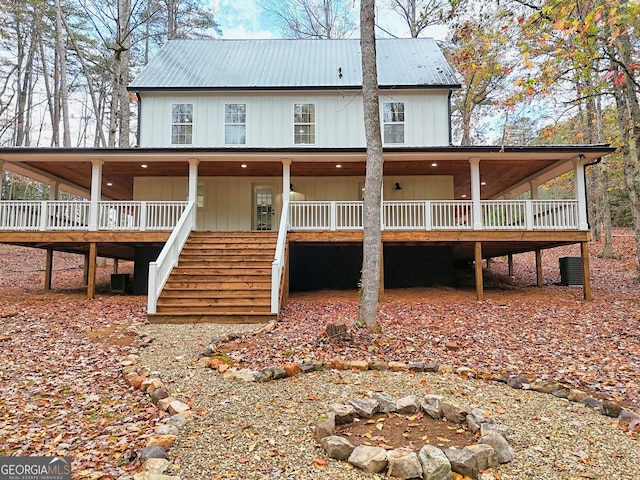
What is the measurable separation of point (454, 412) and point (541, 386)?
1527 mm

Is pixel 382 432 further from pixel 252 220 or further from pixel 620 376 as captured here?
pixel 252 220

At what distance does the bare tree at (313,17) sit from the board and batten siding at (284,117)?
12.2 metres

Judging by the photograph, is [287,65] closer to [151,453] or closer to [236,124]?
[236,124]

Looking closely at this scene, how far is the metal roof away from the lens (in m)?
13.7

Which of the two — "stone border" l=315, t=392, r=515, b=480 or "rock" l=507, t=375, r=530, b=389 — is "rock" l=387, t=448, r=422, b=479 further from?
"rock" l=507, t=375, r=530, b=389

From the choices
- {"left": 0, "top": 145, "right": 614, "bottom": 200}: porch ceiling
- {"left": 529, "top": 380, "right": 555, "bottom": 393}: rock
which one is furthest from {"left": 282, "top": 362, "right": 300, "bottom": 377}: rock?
{"left": 0, "top": 145, "right": 614, "bottom": 200}: porch ceiling

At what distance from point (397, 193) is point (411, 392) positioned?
10.1 metres

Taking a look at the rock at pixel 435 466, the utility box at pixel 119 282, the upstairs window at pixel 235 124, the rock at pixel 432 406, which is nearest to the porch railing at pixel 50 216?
the utility box at pixel 119 282

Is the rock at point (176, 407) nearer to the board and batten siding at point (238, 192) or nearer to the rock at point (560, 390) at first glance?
the rock at point (560, 390)

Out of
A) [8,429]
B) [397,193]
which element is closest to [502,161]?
[397,193]

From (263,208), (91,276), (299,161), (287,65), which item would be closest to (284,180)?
(299,161)

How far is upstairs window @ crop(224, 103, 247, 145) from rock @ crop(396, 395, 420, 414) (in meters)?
11.6

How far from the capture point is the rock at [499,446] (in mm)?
2873

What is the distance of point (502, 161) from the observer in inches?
435
